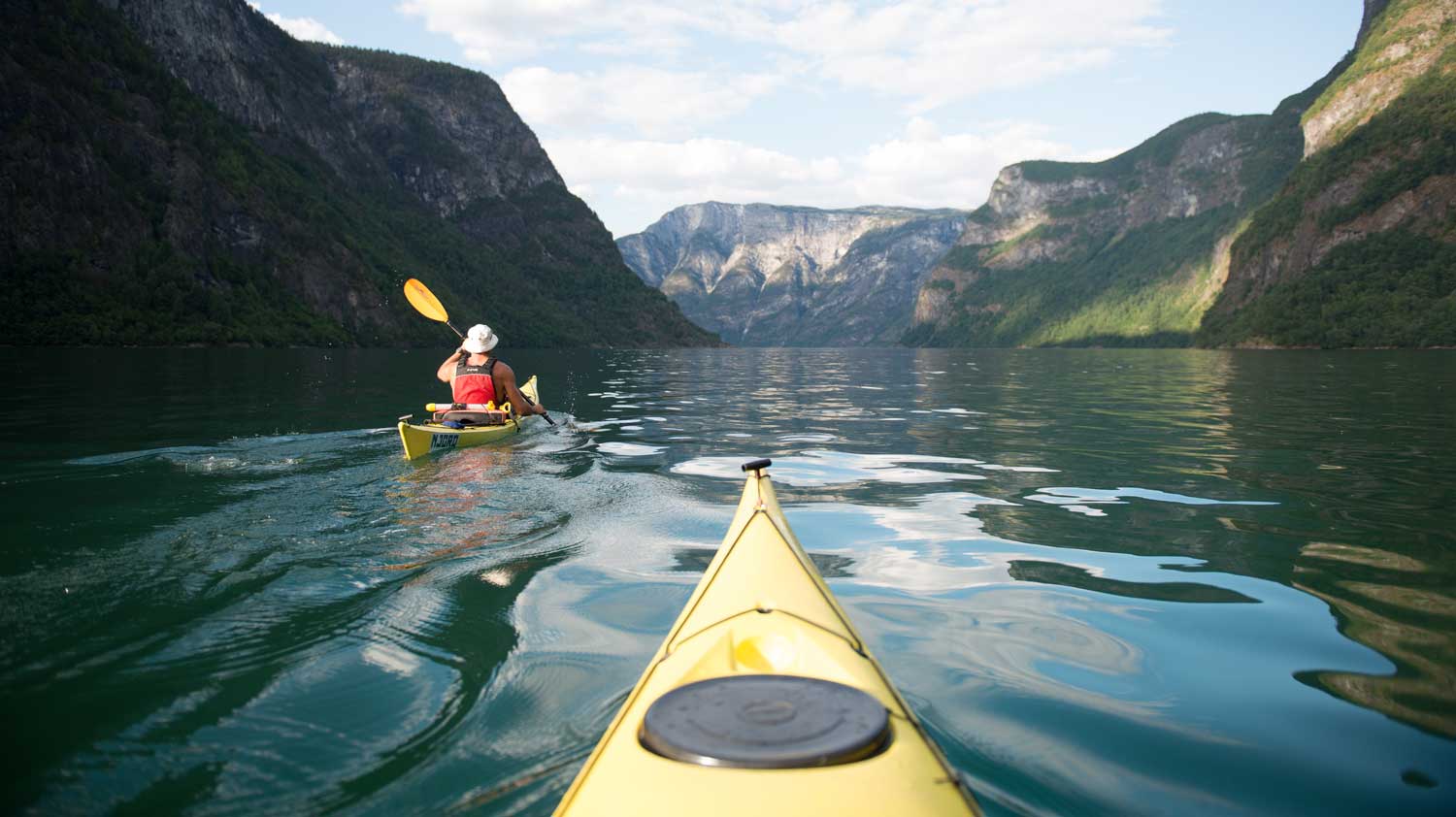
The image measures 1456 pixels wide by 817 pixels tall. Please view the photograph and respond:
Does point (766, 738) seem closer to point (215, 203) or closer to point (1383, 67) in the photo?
point (215, 203)

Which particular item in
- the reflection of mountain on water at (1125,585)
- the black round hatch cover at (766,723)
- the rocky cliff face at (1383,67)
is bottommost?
the reflection of mountain on water at (1125,585)

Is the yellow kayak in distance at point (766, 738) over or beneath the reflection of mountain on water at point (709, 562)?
over

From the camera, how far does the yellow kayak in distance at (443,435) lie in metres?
11.6

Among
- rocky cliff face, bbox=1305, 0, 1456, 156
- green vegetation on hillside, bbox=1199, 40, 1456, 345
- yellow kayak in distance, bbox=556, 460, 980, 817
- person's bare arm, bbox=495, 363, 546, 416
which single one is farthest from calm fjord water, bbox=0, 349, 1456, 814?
rocky cliff face, bbox=1305, 0, 1456, 156

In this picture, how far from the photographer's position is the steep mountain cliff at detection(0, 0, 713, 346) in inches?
2886

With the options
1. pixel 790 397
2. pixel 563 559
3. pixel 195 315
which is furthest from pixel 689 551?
pixel 195 315

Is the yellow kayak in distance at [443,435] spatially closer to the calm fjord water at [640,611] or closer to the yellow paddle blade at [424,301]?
the calm fjord water at [640,611]

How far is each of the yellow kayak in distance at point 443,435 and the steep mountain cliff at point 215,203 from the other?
217 ft

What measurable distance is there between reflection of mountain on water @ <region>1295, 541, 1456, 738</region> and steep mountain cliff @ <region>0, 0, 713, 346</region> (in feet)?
253

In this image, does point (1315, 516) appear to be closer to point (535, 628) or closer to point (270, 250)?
point (535, 628)

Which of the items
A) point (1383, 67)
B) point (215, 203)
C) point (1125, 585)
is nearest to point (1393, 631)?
point (1125, 585)

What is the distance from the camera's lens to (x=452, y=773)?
137 inches

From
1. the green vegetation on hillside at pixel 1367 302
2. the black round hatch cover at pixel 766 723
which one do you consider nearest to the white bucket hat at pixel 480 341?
the black round hatch cover at pixel 766 723

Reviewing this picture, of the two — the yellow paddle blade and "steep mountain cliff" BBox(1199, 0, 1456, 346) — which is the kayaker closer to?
the yellow paddle blade
